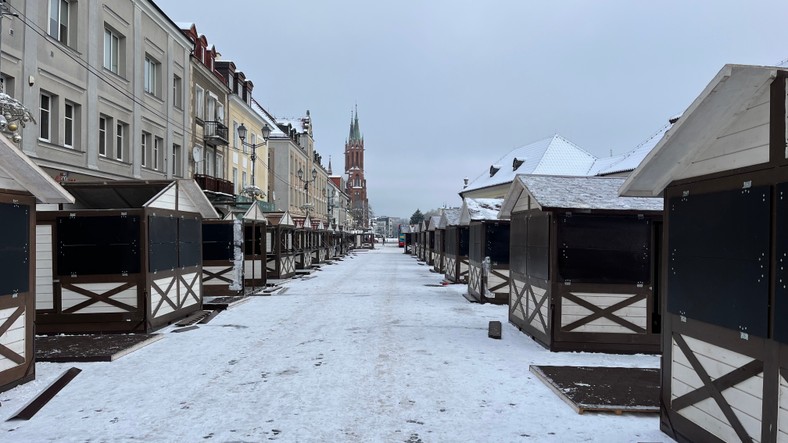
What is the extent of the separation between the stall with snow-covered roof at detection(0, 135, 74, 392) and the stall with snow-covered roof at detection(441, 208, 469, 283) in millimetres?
16442

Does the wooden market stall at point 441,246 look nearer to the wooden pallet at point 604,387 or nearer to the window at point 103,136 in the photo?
the window at point 103,136

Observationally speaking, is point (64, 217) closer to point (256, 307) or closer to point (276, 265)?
point (256, 307)

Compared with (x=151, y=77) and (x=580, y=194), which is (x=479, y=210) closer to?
(x=580, y=194)

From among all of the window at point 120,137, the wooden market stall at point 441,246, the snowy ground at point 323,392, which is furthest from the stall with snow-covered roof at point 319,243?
the snowy ground at point 323,392

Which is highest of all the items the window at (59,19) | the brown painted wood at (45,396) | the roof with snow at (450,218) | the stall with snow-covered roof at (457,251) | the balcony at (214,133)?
the window at (59,19)

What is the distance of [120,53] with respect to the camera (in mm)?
21953

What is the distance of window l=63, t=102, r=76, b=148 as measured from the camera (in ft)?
59.7

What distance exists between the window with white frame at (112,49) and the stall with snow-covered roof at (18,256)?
15.6 meters

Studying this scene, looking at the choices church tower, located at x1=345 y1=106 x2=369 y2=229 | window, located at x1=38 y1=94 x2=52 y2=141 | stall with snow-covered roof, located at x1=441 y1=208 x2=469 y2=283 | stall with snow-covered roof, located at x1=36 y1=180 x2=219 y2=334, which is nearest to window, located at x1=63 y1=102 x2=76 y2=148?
window, located at x1=38 y1=94 x2=52 y2=141

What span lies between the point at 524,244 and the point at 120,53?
19197 millimetres

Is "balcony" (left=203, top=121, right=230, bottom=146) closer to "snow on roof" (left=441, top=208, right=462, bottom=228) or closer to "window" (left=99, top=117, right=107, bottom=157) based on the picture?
"window" (left=99, top=117, right=107, bottom=157)

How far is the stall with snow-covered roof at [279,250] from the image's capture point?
24.7 metres

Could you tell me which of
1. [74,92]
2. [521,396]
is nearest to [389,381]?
[521,396]

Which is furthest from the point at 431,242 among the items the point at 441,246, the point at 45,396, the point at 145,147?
the point at 45,396
